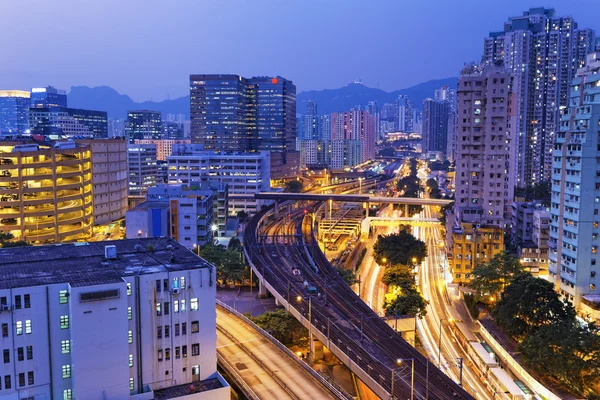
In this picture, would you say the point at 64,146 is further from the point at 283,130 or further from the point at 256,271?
the point at 283,130

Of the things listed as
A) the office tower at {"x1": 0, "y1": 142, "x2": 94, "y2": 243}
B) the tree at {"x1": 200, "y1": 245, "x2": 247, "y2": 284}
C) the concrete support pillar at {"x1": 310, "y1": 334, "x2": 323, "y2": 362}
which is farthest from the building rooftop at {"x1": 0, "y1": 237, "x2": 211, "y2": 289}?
the office tower at {"x1": 0, "y1": 142, "x2": 94, "y2": 243}

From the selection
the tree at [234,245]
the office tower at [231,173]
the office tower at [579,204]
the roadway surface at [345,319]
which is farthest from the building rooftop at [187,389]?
the office tower at [231,173]

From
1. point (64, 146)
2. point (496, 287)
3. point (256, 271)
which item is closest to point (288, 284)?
point (256, 271)

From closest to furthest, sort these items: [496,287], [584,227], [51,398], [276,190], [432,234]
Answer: [51,398], [584,227], [496,287], [432,234], [276,190]

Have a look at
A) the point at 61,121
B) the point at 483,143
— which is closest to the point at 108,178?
the point at 483,143

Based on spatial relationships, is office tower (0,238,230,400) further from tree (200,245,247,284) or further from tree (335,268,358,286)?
tree (335,268,358,286)

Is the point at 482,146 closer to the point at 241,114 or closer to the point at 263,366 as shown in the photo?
the point at 263,366
